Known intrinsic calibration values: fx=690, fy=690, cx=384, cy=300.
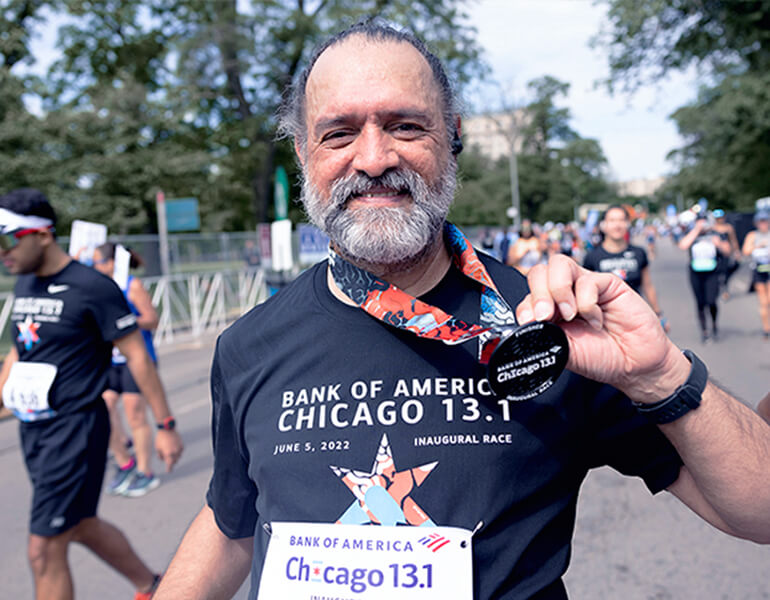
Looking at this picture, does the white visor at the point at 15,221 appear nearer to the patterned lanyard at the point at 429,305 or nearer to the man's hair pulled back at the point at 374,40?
the man's hair pulled back at the point at 374,40

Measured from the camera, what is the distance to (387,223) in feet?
5.08

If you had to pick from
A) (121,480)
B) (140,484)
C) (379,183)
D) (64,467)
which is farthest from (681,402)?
(121,480)

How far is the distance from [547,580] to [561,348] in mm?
513

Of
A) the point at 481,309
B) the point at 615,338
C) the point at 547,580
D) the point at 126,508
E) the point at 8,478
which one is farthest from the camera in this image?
the point at 8,478

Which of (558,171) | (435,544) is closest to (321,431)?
(435,544)

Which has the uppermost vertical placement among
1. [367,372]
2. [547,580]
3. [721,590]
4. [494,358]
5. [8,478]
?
[494,358]

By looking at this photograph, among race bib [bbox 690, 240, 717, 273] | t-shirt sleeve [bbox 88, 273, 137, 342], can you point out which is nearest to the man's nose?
t-shirt sleeve [bbox 88, 273, 137, 342]

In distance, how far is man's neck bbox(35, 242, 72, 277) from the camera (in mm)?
3359

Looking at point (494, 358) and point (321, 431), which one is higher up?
point (494, 358)

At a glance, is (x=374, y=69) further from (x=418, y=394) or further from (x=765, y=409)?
(x=765, y=409)

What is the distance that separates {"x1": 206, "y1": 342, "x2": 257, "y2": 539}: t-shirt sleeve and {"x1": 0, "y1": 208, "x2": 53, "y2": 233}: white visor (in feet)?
6.61

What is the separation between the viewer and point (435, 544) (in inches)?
52.6

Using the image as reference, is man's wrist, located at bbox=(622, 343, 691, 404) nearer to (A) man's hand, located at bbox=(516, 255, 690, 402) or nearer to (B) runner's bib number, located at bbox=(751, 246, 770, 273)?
(A) man's hand, located at bbox=(516, 255, 690, 402)

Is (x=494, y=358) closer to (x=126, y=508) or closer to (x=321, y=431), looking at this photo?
(x=321, y=431)
